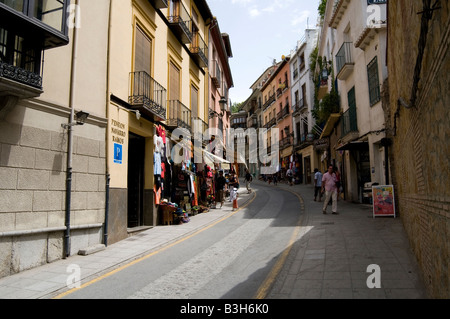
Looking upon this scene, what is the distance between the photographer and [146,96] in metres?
10.7

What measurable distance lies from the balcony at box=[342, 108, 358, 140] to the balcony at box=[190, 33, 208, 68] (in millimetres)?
8214

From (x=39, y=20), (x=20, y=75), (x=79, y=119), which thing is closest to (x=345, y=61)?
(x=79, y=119)

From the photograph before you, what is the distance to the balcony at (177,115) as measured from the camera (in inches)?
524

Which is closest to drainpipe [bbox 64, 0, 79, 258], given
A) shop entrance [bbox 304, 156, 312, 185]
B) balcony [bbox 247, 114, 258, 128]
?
shop entrance [bbox 304, 156, 312, 185]

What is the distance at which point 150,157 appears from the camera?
452 inches

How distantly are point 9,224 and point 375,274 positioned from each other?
6.57 m

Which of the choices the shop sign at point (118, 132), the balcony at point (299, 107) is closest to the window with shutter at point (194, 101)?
the shop sign at point (118, 132)

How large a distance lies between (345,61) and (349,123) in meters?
3.22

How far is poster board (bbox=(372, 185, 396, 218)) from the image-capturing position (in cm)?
1085

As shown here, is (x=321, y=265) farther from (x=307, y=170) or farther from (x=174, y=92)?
(x=307, y=170)

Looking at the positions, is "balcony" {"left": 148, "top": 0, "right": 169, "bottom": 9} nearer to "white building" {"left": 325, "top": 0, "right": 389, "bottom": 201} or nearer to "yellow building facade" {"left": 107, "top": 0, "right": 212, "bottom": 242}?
"yellow building facade" {"left": 107, "top": 0, "right": 212, "bottom": 242}

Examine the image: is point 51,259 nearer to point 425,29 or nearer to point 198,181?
point 425,29

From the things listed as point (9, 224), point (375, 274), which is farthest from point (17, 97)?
point (375, 274)

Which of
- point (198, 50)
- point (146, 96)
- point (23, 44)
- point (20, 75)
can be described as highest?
point (198, 50)
